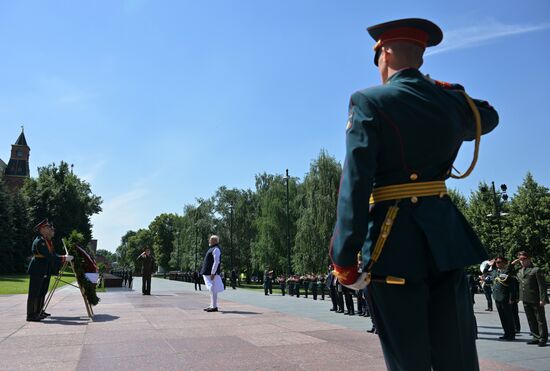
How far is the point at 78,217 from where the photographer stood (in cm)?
6350

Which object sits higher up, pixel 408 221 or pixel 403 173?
pixel 403 173

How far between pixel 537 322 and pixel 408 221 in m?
8.22

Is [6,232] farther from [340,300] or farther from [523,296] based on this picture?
[523,296]

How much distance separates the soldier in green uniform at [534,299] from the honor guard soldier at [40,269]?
10.3 m

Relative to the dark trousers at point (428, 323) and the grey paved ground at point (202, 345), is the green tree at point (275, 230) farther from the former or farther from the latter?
the dark trousers at point (428, 323)

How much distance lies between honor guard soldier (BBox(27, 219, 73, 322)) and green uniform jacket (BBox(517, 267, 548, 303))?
34.0 feet

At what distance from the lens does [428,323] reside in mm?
2352

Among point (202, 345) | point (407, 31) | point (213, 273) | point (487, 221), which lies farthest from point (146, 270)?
point (487, 221)

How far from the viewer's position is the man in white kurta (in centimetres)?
1279

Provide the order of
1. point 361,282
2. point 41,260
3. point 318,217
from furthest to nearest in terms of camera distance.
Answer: point 318,217 < point 41,260 < point 361,282

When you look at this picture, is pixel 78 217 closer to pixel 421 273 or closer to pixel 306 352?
pixel 306 352

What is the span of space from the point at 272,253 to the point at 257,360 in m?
37.7

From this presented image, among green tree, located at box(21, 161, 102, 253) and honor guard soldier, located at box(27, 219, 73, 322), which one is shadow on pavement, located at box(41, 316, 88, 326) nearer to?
honor guard soldier, located at box(27, 219, 73, 322)

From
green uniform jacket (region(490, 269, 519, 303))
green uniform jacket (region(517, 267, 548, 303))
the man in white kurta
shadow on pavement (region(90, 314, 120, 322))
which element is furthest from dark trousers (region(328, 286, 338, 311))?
shadow on pavement (region(90, 314, 120, 322))
